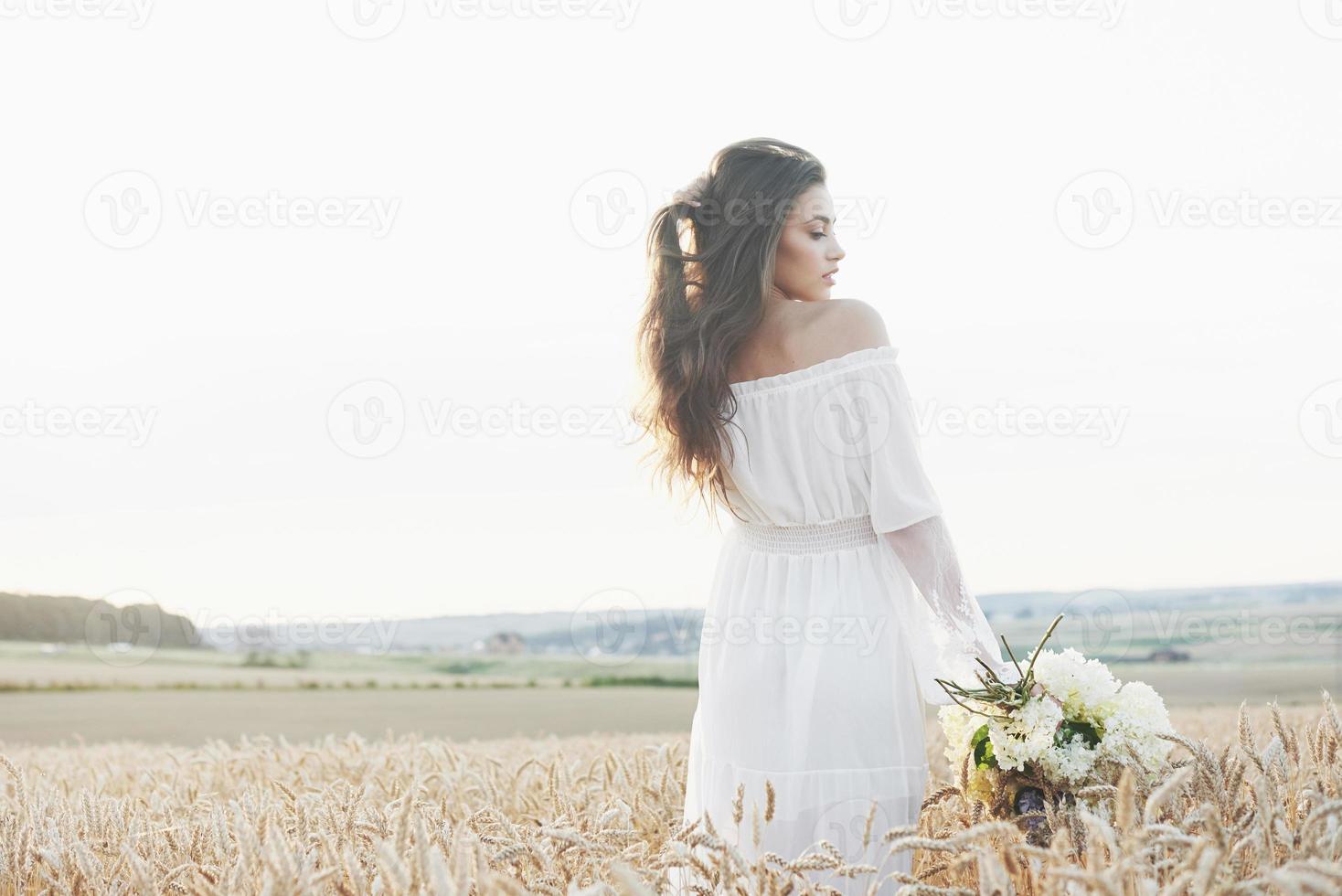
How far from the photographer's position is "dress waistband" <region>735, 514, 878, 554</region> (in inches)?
127

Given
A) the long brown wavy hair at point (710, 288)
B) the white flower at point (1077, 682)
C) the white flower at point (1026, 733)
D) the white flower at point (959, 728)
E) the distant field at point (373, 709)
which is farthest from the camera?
the distant field at point (373, 709)

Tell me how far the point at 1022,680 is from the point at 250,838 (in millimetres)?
1932

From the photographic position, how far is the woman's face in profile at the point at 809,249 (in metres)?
3.37

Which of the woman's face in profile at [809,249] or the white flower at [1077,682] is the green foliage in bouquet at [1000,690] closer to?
the white flower at [1077,682]

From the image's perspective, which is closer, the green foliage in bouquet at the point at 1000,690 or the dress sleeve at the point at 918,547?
the green foliage in bouquet at the point at 1000,690

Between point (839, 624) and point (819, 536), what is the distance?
28cm

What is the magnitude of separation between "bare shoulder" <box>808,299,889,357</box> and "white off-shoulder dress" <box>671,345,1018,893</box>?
38 millimetres

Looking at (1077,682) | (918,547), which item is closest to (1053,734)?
(1077,682)

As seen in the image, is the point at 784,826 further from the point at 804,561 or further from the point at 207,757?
the point at 207,757

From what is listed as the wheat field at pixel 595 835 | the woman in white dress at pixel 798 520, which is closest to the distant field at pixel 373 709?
the wheat field at pixel 595 835

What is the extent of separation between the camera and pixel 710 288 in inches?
133

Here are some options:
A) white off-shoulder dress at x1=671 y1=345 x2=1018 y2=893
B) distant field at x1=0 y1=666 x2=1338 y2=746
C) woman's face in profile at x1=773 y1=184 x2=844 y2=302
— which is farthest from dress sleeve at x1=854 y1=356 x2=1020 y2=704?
distant field at x1=0 y1=666 x2=1338 y2=746

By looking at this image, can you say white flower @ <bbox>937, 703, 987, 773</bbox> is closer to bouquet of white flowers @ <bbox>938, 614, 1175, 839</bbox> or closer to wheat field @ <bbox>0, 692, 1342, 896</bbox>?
bouquet of white flowers @ <bbox>938, 614, 1175, 839</bbox>

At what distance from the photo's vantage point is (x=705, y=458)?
3342 mm
